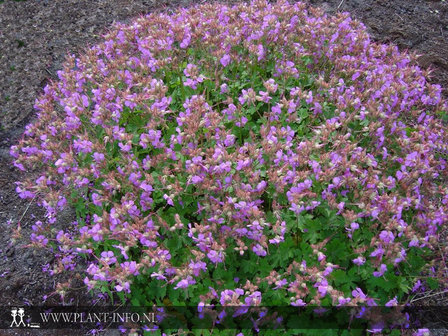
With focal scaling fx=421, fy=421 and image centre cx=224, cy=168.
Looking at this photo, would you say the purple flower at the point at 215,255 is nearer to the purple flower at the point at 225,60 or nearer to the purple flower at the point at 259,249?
the purple flower at the point at 259,249

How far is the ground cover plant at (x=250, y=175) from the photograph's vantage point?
111 inches

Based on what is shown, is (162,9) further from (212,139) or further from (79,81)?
(212,139)

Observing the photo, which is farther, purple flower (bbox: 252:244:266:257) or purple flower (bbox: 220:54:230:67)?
purple flower (bbox: 220:54:230:67)

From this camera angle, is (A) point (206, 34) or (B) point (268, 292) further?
(A) point (206, 34)

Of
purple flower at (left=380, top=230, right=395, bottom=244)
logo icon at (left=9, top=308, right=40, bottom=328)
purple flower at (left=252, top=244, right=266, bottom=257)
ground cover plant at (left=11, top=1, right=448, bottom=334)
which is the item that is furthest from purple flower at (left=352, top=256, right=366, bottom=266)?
logo icon at (left=9, top=308, right=40, bottom=328)

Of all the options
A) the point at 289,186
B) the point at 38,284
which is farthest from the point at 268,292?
the point at 38,284

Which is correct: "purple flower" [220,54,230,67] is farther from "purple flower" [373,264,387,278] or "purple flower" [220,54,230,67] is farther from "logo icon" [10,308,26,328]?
"logo icon" [10,308,26,328]

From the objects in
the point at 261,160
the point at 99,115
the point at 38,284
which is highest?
the point at 99,115

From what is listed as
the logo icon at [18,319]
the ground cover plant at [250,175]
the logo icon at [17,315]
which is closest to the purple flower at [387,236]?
the ground cover plant at [250,175]

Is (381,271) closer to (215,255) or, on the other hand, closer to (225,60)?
(215,255)

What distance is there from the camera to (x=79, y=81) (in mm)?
3852

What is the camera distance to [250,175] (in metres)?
2.92

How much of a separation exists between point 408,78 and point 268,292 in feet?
7.31

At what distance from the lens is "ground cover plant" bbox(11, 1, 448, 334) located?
111 inches
